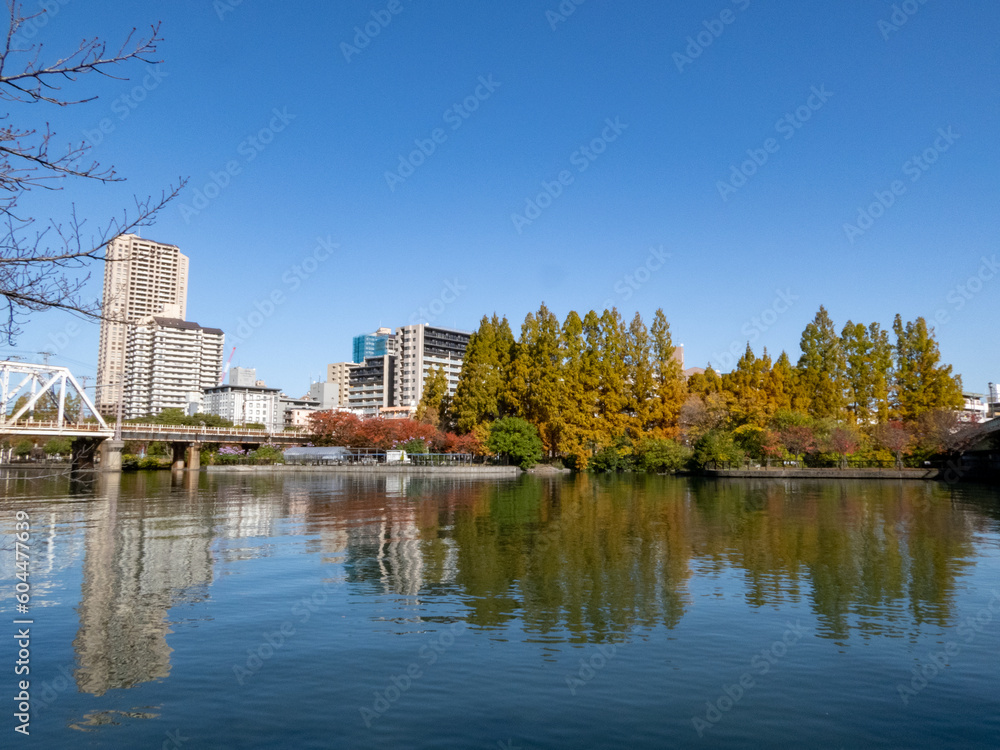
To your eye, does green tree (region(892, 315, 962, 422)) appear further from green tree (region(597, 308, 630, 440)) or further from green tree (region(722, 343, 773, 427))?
green tree (region(597, 308, 630, 440))

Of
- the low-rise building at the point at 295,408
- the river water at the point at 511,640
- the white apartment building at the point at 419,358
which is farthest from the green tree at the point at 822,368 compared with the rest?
the low-rise building at the point at 295,408

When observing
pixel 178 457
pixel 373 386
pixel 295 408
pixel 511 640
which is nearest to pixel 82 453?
pixel 511 640

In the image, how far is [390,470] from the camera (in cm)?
6706

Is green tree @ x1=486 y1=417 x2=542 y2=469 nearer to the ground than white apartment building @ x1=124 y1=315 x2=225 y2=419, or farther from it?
nearer to the ground

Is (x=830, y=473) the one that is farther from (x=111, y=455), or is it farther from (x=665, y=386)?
(x=111, y=455)

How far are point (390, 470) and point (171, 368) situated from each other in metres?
128

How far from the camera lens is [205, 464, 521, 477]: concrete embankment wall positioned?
63.0 metres

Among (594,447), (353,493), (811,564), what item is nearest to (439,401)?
(594,447)

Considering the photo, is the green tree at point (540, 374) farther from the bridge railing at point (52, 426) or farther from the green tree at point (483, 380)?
the bridge railing at point (52, 426)

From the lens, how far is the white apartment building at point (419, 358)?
14438 centimetres

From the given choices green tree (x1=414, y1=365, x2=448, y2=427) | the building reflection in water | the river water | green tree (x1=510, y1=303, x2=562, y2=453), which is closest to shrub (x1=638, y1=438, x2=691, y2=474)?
green tree (x1=510, y1=303, x2=562, y2=453)

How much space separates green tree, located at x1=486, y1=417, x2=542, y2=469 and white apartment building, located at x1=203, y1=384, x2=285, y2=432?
114987 millimetres

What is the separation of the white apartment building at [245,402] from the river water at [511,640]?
6162 inches

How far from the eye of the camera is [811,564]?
15141 mm
